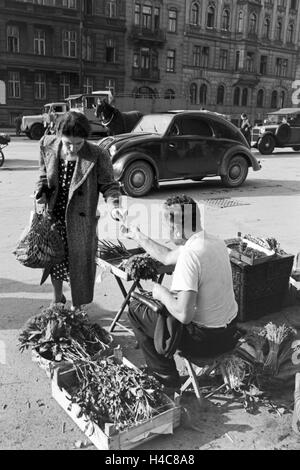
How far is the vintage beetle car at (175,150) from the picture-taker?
984cm

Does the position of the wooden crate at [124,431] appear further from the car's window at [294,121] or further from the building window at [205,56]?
the building window at [205,56]

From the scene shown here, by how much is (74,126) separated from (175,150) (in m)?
6.93

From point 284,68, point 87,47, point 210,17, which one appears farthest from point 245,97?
point 87,47

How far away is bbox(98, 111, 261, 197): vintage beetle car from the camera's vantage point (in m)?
9.84

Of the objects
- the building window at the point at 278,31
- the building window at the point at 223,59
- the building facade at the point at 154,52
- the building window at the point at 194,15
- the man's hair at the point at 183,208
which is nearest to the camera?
the man's hair at the point at 183,208

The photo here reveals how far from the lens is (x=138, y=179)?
10039mm

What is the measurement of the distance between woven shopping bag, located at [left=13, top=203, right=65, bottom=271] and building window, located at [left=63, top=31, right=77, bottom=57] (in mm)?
38495

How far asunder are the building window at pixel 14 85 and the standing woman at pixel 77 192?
36106 millimetres

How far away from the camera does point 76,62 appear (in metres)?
39.3

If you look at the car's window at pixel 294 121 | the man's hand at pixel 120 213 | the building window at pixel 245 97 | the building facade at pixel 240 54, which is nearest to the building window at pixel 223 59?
the building facade at pixel 240 54

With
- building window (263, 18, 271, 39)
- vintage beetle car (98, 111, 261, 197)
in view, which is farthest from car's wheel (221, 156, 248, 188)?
building window (263, 18, 271, 39)

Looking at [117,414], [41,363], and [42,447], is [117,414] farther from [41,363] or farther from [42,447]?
[41,363]
